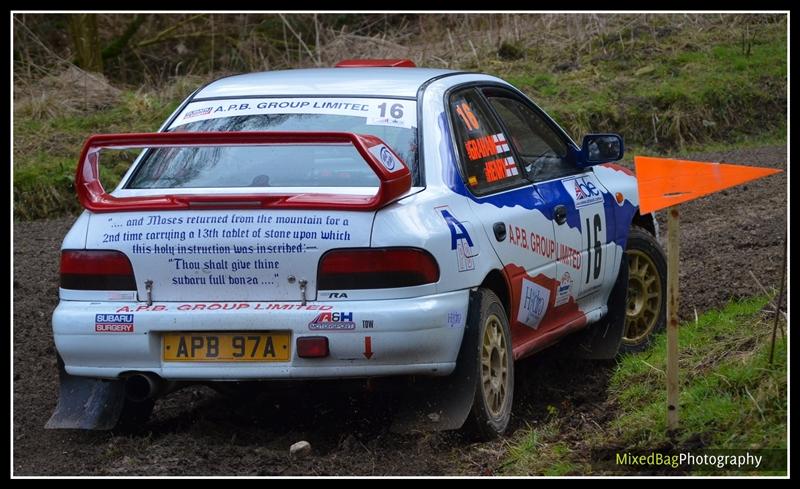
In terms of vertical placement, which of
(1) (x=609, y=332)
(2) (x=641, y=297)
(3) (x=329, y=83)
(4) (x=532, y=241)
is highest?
(3) (x=329, y=83)

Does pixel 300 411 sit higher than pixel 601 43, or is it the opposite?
pixel 601 43

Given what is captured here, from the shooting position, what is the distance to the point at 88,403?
5875 millimetres

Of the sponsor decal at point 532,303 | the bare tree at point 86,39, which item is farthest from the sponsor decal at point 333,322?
the bare tree at point 86,39

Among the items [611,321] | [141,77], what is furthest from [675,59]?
[611,321]

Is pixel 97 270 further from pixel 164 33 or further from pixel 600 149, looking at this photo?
pixel 164 33

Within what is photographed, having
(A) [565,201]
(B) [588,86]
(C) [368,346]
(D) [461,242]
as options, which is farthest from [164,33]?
(C) [368,346]

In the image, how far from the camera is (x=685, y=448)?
505 centimetres

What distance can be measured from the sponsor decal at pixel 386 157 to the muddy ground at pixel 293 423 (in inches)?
38.5

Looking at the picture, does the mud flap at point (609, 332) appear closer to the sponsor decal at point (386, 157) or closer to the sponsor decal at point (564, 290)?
the sponsor decal at point (564, 290)

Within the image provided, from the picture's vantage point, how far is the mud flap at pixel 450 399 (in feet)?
17.8

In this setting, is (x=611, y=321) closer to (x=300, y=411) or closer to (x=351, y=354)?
(x=300, y=411)

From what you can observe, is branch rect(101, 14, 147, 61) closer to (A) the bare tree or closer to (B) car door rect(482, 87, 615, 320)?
(A) the bare tree

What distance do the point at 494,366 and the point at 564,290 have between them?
91 cm

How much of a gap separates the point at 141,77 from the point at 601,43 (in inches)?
255
